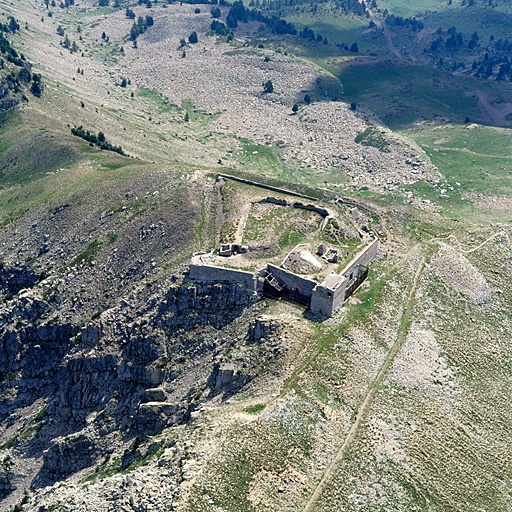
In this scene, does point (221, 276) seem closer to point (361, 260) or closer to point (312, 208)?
point (361, 260)

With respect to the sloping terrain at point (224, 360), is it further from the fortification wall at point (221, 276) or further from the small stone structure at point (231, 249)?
the small stone structure at point (231, 249)

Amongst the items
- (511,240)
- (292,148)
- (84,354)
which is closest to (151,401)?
(84,354)

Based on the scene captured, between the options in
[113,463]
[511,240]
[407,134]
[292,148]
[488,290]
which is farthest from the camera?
[407,134]

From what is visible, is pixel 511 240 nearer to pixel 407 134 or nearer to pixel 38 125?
pixel 407 134

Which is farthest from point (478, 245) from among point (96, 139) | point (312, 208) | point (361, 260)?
point (96, 139)

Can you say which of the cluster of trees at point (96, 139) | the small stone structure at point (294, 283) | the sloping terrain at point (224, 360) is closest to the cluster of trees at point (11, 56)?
the cluster of trees at point (96, 139)

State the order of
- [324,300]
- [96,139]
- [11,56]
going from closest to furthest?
[324,300] < [96,139] < [11,56]

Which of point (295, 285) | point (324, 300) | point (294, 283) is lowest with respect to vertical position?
point (324, 300)

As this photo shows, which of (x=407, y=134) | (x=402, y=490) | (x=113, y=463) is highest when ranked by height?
(x=402, y=490)
